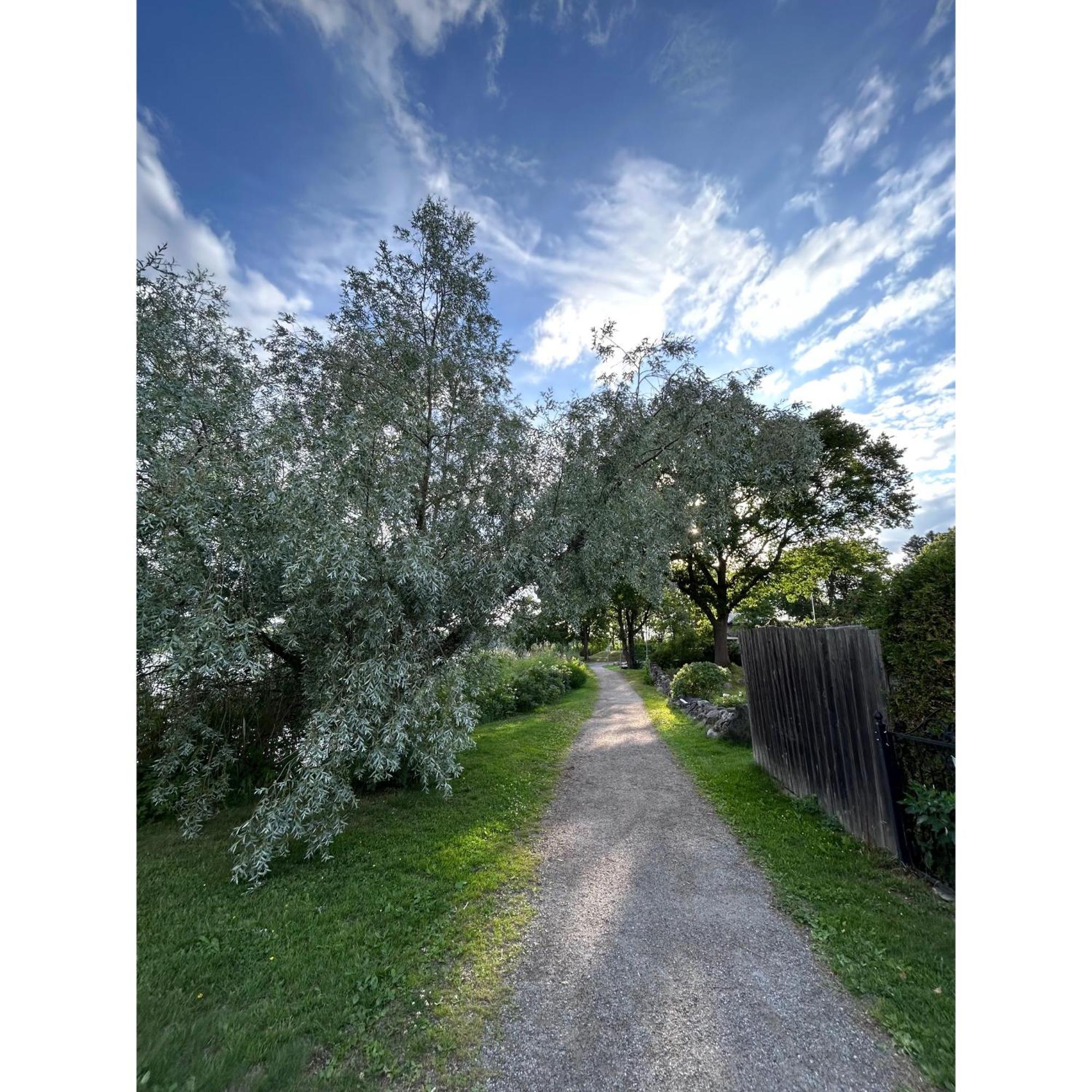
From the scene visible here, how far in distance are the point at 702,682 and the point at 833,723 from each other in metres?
8.27

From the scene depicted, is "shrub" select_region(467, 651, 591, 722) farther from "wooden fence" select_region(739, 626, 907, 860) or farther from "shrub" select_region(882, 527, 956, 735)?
"shrub" select_region(882, 527, 956, 735)

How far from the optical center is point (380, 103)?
4133 millimetres

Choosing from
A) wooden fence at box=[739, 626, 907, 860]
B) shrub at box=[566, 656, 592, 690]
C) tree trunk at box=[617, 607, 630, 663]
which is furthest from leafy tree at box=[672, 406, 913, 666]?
tree trunk at box=[617, 607, 630, 663]

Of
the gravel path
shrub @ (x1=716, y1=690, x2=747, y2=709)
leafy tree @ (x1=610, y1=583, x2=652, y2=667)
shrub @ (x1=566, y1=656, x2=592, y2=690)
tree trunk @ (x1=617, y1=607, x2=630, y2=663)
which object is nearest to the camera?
the gravel path

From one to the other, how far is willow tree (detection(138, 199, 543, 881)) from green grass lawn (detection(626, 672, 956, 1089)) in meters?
3.07

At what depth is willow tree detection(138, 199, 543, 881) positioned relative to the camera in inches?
138

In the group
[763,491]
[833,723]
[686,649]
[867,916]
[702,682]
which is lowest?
[686,649]

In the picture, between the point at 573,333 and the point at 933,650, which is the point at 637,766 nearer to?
the point at 933,650

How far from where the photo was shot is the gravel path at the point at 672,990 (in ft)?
6.11

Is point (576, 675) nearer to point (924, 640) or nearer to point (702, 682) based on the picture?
point (702, 682)

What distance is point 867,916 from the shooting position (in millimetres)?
2795

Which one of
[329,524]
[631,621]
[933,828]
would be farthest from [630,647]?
[329,524]
